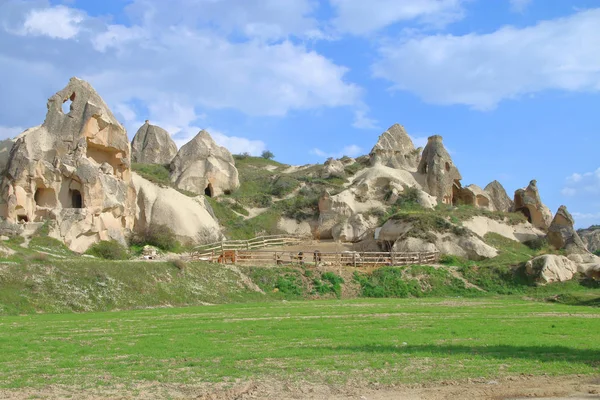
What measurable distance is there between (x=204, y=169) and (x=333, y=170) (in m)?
14.2

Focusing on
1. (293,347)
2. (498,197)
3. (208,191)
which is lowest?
(293,347)

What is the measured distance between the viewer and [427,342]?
16.0m

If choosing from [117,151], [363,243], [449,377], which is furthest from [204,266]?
[449,377]

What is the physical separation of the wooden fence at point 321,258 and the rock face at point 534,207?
2278 cm

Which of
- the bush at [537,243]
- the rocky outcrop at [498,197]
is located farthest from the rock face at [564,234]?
the rocky outcrop at [498,197]

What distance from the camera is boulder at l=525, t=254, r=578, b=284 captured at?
3782 centimetres

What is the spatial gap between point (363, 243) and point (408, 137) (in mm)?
28707

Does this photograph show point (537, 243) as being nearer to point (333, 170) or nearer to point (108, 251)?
point (333, 170)

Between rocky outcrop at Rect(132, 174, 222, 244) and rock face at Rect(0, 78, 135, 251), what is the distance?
178 centimetres

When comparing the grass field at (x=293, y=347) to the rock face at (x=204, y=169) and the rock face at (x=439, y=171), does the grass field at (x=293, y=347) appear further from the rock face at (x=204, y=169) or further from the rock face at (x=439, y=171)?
the rock face at (x=439, y=171)

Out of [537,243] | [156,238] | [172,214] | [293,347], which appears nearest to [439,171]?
[537,243]

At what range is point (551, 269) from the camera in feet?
125

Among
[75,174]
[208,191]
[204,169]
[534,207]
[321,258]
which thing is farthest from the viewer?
[208,191]

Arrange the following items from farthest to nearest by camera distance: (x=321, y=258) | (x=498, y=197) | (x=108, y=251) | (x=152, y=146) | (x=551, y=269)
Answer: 1. (x=152, y=146)
2. (x=498, y=197)
3. (x=321, y=258)
4. (x=108, y=251)
5. (x=551, y=269)
